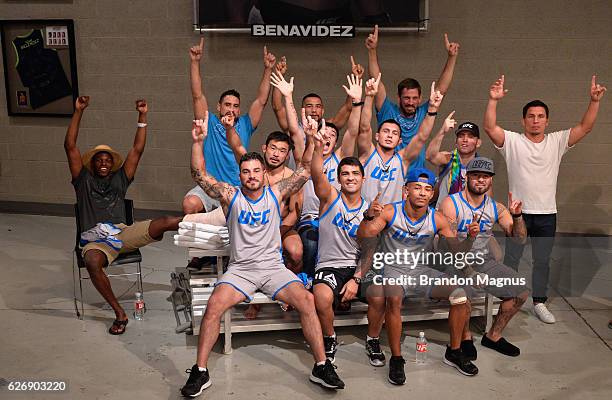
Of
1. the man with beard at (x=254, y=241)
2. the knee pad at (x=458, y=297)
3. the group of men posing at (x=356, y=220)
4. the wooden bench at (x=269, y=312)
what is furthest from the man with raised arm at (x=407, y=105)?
the man with beard at (x=254, y=241)


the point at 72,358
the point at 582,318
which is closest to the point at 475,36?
the point at 582,318

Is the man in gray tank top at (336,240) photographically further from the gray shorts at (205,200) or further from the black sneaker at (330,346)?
the gray shorts at (205,200)

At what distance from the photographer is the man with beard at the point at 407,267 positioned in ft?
15.1

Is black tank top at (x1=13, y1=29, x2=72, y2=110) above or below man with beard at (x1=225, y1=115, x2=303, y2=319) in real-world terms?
above

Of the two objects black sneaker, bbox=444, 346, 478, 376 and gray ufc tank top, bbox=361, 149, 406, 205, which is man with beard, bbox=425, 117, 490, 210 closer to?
gray ufc tank top, bbox=361, 149, 406, 205

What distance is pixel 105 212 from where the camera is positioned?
18.3 feet

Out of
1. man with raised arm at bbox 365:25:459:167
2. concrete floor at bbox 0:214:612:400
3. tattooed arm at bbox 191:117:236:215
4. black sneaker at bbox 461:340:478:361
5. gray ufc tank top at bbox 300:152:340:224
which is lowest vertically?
concrete floor at bbox 0:214:612:400

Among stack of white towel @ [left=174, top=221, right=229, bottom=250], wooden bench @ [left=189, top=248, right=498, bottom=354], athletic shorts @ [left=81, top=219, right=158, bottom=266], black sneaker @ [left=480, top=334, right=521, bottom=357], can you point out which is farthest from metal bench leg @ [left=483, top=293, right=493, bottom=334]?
athletic shorts @ [left=81, top=219, right=158, bottom=266]

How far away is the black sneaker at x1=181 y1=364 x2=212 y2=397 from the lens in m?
4.24

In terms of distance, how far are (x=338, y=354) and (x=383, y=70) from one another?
3443 millimetres

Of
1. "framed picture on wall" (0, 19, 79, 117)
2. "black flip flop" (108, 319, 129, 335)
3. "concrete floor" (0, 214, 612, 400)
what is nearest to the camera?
"concrete floor" (0, 214, 612, 400)

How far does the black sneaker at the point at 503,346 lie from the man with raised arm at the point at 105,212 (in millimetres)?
2333

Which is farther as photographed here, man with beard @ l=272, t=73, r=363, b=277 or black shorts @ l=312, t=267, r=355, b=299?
man with beard @ l=272, t=73, r=363, b=277

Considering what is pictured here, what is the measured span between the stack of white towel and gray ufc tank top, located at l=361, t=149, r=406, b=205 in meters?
1.12
